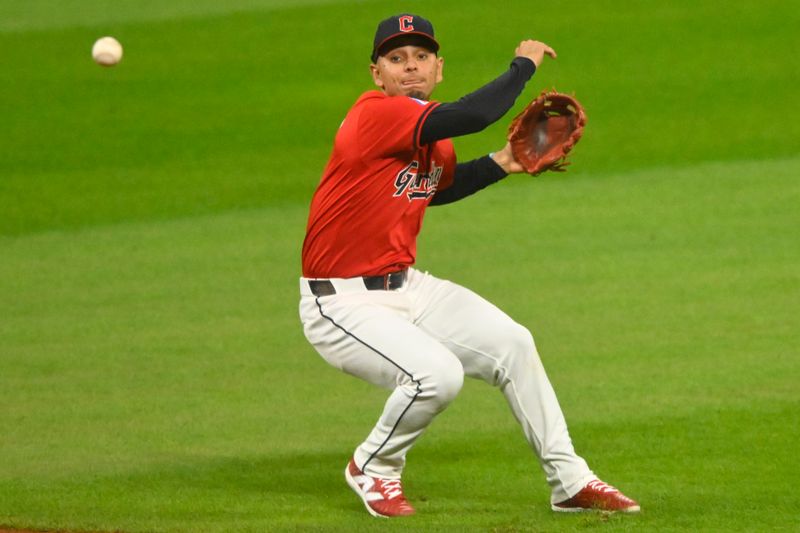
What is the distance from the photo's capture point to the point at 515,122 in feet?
20.2

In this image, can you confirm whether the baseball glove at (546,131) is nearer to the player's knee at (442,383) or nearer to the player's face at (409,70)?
the player's face at (409,70)

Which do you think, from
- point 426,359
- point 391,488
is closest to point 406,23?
point 426,359

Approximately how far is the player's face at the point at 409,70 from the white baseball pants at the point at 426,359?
2.60 feet

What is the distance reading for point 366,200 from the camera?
584 centimetres

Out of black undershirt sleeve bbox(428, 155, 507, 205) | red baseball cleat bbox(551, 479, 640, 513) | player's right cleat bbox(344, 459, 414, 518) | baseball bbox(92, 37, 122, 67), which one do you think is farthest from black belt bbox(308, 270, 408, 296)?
baseball bbox(92, 37, 122, 67)

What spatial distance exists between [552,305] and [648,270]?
1047mm

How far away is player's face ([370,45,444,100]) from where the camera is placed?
235 inches

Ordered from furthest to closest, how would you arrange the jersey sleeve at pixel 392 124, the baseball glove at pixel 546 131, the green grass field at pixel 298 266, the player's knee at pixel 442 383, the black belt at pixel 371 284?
the green grass field at pixel 298 266 < the baseball glove at pixel 546 131 < the black belt at pixel 371 284 < the jersey sleeve at pixel 392 124 < the player's knee at pixel 442 383

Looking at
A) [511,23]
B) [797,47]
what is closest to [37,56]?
[511,23]

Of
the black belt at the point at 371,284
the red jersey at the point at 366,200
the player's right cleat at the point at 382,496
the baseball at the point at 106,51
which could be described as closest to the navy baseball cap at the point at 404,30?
the red jersey at the point at 366,200

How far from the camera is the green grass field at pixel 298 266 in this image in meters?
6.27

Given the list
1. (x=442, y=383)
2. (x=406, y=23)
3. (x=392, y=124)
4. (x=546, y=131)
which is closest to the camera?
(x=442, y=383)

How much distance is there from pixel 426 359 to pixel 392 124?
0.90 metres

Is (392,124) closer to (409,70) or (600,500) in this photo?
(409,70)
